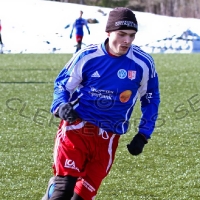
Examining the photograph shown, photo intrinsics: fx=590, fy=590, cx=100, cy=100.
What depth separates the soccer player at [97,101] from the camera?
3867 millimetres

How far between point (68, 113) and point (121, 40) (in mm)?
594

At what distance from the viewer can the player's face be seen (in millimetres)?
3816

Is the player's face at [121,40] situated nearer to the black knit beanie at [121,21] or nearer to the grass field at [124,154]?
the black knit beanie at [121,21]

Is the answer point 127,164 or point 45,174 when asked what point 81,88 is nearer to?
point 45,174

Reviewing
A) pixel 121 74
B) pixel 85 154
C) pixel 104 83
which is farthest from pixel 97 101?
pixel 85 154

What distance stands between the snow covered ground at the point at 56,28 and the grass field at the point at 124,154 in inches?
775

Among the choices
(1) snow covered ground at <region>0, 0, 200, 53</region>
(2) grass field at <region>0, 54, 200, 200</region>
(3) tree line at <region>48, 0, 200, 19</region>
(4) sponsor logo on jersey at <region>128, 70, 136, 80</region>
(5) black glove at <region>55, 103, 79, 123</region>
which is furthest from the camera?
(3) tree line at <region>48, 0, 200, 19</region>

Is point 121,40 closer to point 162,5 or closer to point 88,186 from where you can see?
point 88,186

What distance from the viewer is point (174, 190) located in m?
5.30

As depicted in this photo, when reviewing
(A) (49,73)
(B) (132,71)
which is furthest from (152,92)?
(A) (49,73)

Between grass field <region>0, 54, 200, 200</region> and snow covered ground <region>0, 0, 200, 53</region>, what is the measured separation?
19.7 metres

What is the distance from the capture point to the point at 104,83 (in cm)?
394

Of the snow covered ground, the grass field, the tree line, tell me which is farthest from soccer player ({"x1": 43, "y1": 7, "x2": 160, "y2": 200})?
the tree line

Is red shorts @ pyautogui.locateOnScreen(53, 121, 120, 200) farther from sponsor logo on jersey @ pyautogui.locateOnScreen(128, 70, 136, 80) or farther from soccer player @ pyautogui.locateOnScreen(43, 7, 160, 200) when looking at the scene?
sponsor logo on jersey @ pyautogui.locateOnScreen(128, 70, 136, 80)
